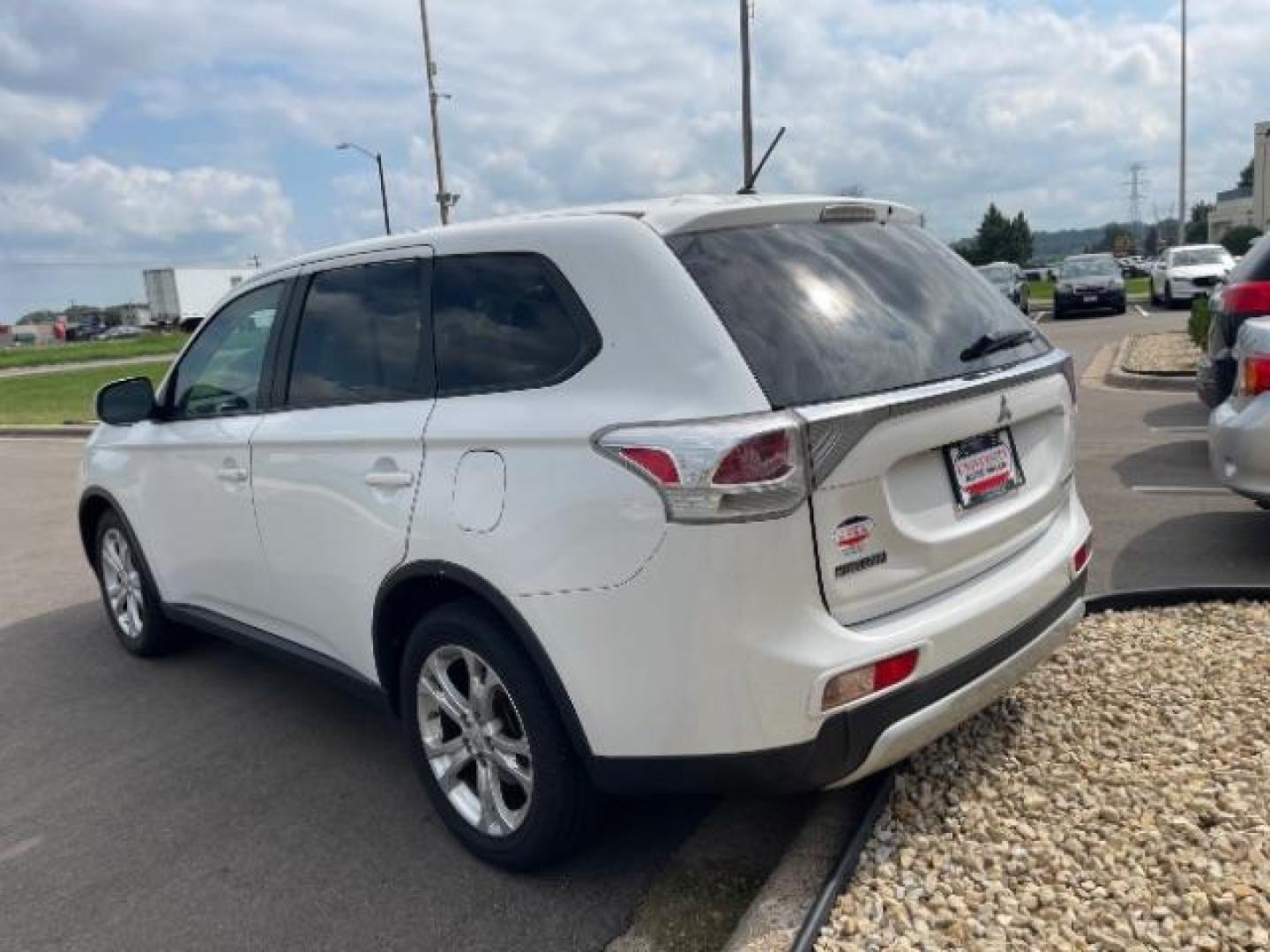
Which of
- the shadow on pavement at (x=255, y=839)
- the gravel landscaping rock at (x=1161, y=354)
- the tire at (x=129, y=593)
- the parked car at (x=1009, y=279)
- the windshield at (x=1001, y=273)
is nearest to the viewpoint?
the shadow on pavement at (x=255, y=839)

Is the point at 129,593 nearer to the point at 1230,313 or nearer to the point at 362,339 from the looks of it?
the point at 362,339

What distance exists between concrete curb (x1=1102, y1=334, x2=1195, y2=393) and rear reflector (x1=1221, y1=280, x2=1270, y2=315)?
5.40 metres

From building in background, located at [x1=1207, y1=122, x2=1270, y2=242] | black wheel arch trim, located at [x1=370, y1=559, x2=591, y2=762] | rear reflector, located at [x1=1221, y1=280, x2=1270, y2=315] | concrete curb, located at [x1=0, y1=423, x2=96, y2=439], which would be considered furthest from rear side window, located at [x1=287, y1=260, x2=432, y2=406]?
building in background, located at [x1=1207, y1=122, x2=1270, y2=242]

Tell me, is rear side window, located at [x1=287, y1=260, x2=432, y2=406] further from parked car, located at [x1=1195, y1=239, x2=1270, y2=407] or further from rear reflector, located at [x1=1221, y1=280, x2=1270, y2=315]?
rear reflector, located at [x1=1221, y1=280, x2=1270, y2=315]

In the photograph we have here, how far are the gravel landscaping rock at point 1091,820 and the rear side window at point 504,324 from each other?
1566 mm

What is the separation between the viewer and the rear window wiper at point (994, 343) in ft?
10.0

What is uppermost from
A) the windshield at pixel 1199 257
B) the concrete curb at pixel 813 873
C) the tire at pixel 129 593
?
the windshield at pixel 1199 257

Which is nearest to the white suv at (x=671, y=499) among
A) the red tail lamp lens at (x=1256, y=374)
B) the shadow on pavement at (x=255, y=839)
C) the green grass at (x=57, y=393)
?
the shadow on pavement at (x=255, y=839)

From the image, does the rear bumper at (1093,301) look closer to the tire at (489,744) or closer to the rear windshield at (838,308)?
the rear windshield at (838,308)

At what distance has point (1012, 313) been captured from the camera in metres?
3.42

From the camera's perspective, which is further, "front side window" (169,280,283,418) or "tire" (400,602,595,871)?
"front side window" (169,280,283,418)

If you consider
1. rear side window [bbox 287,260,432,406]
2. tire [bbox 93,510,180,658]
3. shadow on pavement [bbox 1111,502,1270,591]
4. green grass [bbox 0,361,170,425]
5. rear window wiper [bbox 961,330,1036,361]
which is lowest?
green grass [bbox 0,361,170,425]

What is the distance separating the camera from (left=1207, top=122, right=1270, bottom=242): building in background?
189ft

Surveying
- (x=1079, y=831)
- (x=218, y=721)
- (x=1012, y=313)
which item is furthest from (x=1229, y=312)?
(x=218, y=721)
